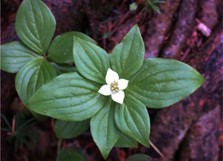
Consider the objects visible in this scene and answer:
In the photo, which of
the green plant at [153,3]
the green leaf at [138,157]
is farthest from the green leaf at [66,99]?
the green plant at [153,3]

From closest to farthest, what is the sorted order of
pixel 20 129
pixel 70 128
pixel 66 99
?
1. pixel 66 99
2. pixel 70 128
3. pixel 20 129

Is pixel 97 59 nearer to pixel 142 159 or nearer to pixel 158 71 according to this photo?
pixel 158 71

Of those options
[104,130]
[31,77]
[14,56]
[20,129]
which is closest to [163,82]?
[104,130]

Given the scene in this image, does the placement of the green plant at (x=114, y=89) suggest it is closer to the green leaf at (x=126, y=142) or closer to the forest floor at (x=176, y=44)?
the green leaf at (x=126, y=142)

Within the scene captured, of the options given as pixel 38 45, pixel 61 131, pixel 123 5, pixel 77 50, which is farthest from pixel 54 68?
pixel 123 5

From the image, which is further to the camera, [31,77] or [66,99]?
[31,77]

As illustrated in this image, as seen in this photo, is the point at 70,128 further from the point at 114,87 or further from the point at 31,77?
the point at 114,87

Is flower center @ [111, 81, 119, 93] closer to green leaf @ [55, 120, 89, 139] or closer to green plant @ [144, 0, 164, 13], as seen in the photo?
green leaf @ [55, 120, 89, 139]
